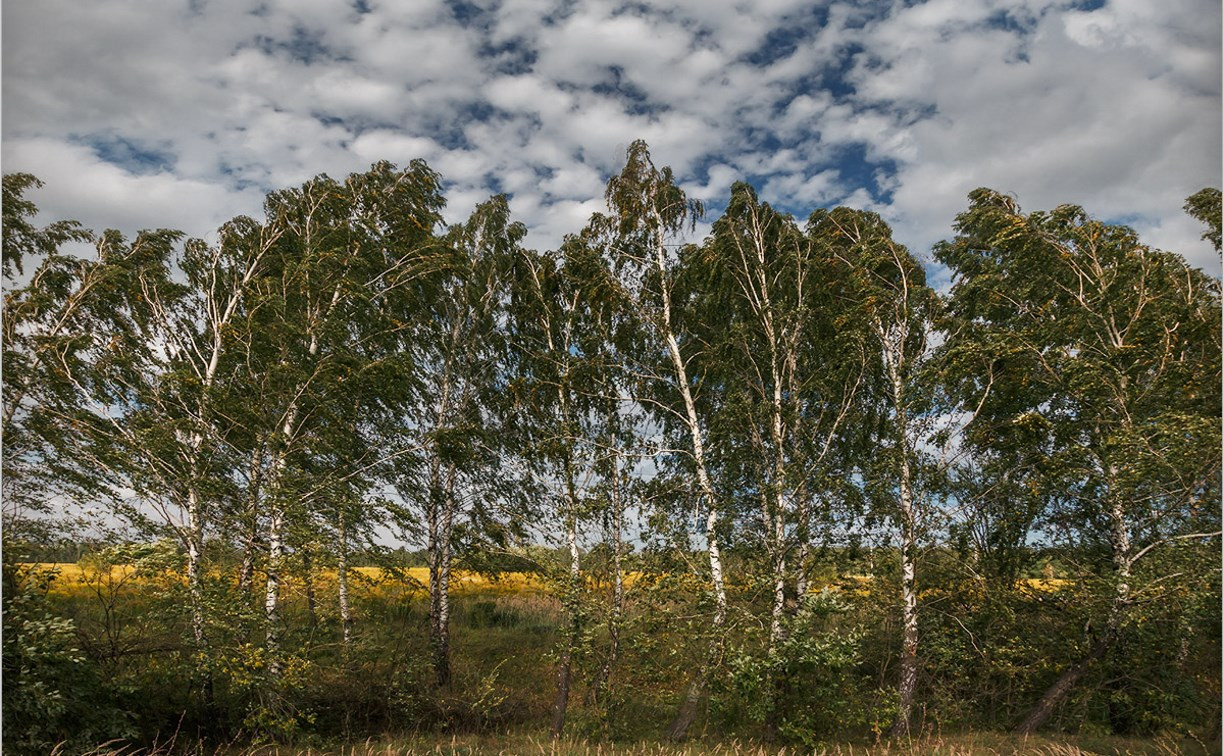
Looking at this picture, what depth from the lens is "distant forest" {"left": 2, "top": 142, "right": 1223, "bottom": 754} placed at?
1011 centimetres

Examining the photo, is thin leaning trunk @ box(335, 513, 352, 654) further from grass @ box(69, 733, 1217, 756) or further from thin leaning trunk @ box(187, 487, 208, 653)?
thin leaning trunk @ box(187, 487, 208, 653)

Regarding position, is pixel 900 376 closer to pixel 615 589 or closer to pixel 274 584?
pixel 615 589

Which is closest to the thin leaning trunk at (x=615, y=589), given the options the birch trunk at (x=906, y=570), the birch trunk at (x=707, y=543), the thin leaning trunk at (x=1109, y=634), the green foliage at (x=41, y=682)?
the birch trunk at (x=707, y=543)

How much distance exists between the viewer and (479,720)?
1382cm

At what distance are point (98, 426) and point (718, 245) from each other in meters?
14.9

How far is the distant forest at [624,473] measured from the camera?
1011cm

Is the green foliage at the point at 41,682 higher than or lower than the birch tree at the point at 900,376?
lower

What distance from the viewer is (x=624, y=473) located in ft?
50.6

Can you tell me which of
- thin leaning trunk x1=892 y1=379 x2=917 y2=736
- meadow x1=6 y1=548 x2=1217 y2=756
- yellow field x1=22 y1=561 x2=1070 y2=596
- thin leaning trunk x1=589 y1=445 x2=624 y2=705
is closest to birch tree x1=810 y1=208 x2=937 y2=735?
thin leaning trunk x1=892 y1=379 x2=917 y2=736

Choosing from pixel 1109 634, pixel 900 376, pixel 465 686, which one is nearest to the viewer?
pixel 1109 634

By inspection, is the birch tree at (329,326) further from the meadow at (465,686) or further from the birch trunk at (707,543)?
the birch trunk at (707,543)

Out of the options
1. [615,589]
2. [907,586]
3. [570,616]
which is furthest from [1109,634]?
[570,616]

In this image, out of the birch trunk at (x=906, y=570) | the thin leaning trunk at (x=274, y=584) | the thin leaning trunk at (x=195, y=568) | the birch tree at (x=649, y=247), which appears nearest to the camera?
the thin leaning trunk at (x=195, y=568)

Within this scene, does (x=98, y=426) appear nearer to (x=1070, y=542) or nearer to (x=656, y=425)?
(x=656, y=425)
